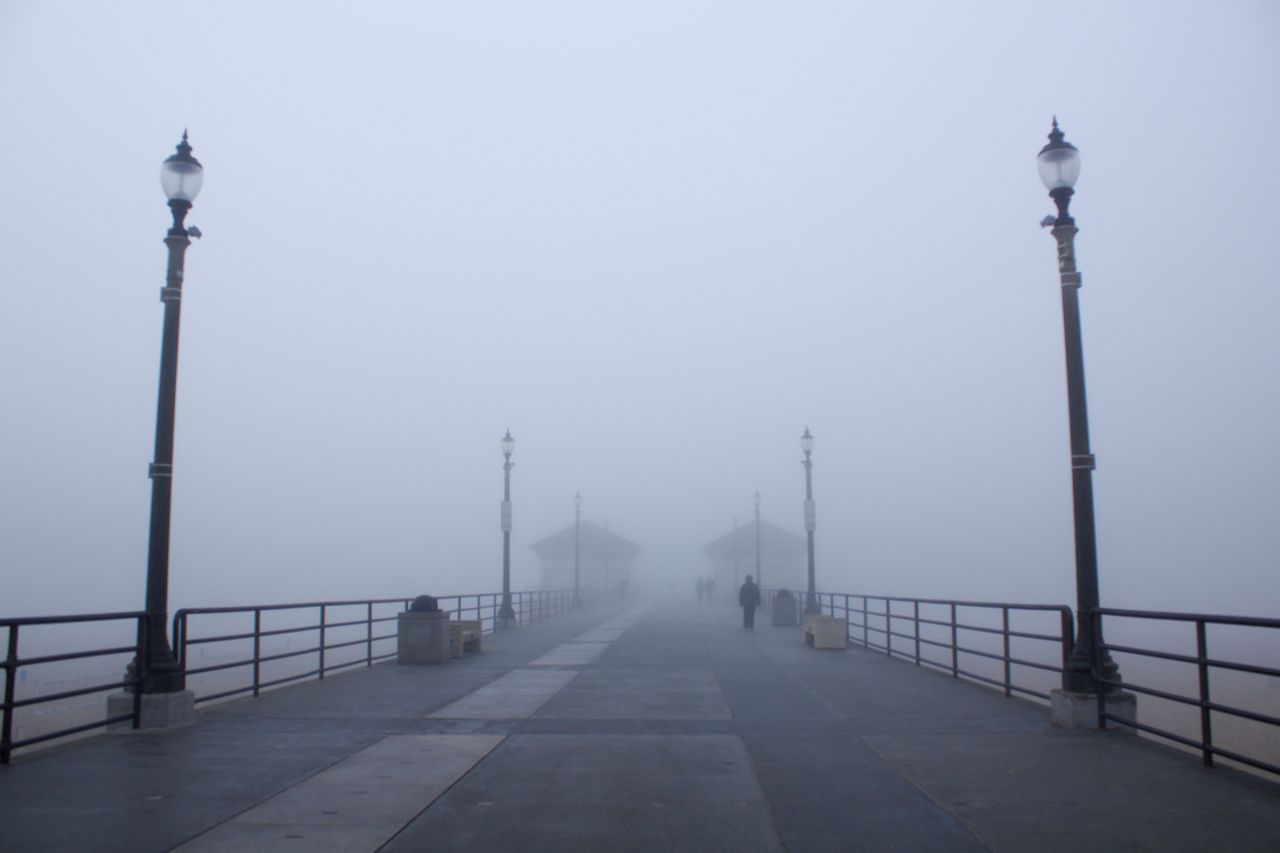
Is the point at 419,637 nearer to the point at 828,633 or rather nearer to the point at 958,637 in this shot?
the point at 828,633

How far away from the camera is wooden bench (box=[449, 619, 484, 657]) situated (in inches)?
743

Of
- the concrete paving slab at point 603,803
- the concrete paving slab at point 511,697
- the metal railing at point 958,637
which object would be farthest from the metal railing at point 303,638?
the metal railing at point 958,637

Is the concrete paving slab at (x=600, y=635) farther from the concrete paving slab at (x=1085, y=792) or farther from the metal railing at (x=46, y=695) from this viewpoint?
the concrete paving slab at (x=1085, y=792)

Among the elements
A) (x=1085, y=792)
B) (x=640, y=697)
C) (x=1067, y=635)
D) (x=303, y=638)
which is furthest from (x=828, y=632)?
(x=303, y=638)

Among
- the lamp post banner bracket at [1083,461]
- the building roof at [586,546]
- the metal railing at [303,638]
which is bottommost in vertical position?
the metal railing at [303,638]

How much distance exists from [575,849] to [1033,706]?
808 cm

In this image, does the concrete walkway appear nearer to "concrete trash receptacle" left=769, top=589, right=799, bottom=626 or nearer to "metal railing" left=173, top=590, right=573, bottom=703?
"metal railing" left=173, top=590, right=573, bottom=703

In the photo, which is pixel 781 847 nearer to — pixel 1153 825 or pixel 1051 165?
pixel 1153 825

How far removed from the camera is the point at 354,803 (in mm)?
6949

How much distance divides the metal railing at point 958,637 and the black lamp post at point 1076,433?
26 centimetres

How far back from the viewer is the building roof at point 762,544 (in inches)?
2813

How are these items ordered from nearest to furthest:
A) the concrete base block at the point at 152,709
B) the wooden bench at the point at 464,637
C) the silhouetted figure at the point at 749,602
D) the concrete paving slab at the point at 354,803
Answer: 1. the concrete paving slab at the point at 354,803
2. the concrete base block at the point at 152,709
3. the wooden bench at the point at 464,637
4. the silhouetted figure at the point at 749,602

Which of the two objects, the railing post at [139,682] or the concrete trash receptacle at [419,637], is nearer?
the railing post at [139,682]

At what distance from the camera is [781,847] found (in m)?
5.87
